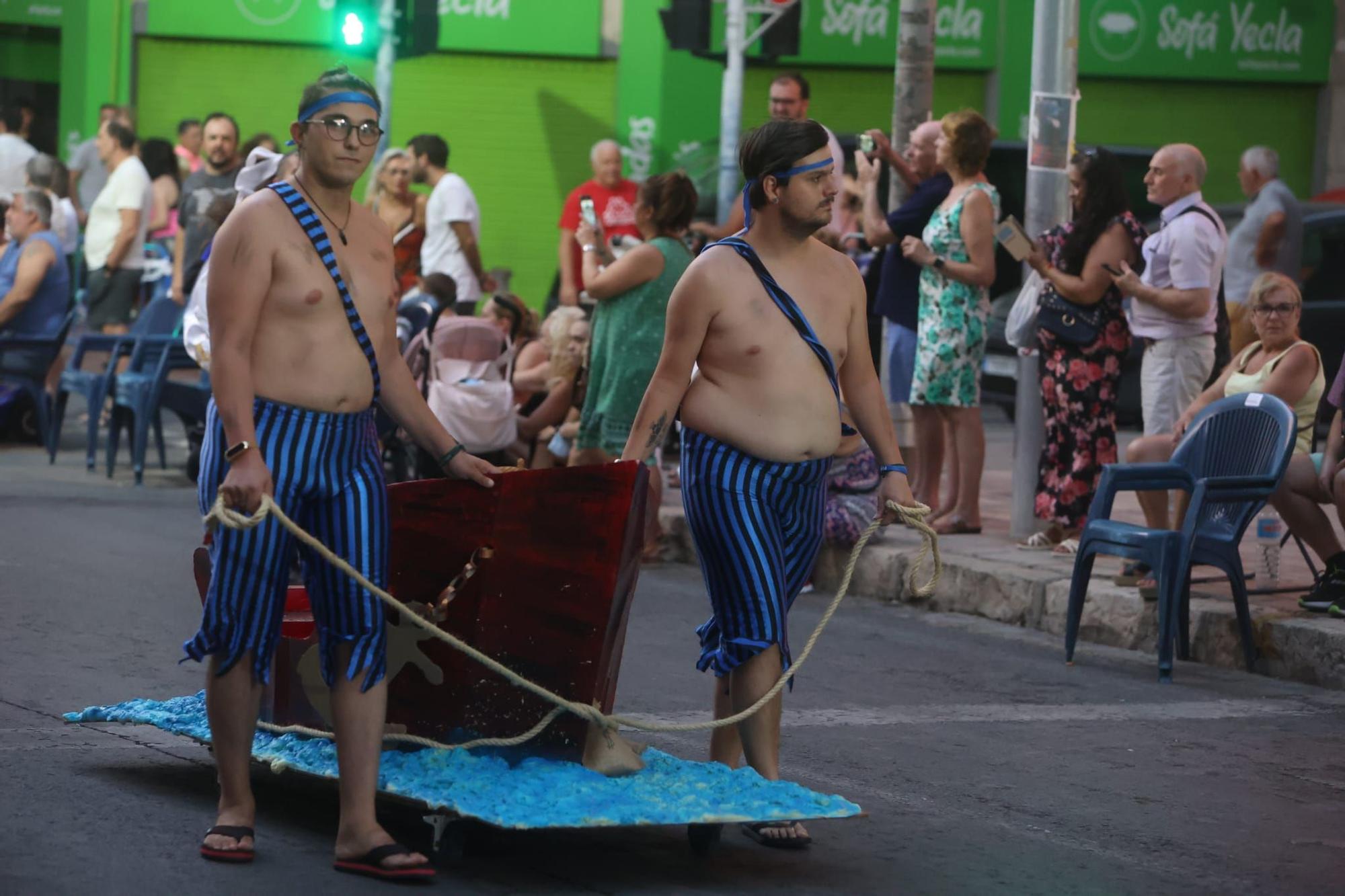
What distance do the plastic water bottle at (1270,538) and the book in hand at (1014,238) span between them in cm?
160

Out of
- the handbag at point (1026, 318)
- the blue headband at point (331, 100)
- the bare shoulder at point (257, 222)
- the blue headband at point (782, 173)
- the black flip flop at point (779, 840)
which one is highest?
the blue headband at point (331, 100)

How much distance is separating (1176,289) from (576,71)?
15.7 meters

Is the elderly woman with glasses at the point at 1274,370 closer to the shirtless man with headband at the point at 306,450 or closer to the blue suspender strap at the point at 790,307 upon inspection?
the blue suspender strap at the point at 790,307

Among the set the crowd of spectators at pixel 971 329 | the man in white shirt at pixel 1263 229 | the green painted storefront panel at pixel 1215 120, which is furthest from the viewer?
the green painted storefront panel at pixel 1215 120

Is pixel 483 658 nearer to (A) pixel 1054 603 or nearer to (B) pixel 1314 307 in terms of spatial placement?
(A) pixel 1054 603

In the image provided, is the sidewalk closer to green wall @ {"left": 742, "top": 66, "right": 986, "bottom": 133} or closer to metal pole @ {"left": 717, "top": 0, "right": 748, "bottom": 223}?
metal pole @ {"left": 717, "top": 0, "right": 748, "bottom": 223}

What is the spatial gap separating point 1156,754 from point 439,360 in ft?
18.2

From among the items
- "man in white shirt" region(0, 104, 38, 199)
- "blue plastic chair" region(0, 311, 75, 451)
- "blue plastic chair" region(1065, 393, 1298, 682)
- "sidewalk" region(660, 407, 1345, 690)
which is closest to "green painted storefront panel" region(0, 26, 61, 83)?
"man in white shirt" region(0, 104, 38, 199)

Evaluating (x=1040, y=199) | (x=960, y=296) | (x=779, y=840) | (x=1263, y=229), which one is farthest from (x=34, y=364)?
(x=779, y=840)

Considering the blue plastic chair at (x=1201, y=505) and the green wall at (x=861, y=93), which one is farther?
the green wall at (x=861, y=93)

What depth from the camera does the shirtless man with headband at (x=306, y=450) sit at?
4.80 metres

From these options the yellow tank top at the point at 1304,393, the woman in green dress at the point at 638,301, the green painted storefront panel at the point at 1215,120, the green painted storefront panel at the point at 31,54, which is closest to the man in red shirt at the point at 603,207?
the woman in green dress at the point at 638,301

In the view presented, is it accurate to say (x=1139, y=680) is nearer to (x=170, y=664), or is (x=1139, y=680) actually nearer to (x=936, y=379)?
(x=936, y=379)

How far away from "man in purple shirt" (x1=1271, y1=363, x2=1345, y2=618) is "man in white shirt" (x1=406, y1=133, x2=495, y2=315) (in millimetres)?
6059
